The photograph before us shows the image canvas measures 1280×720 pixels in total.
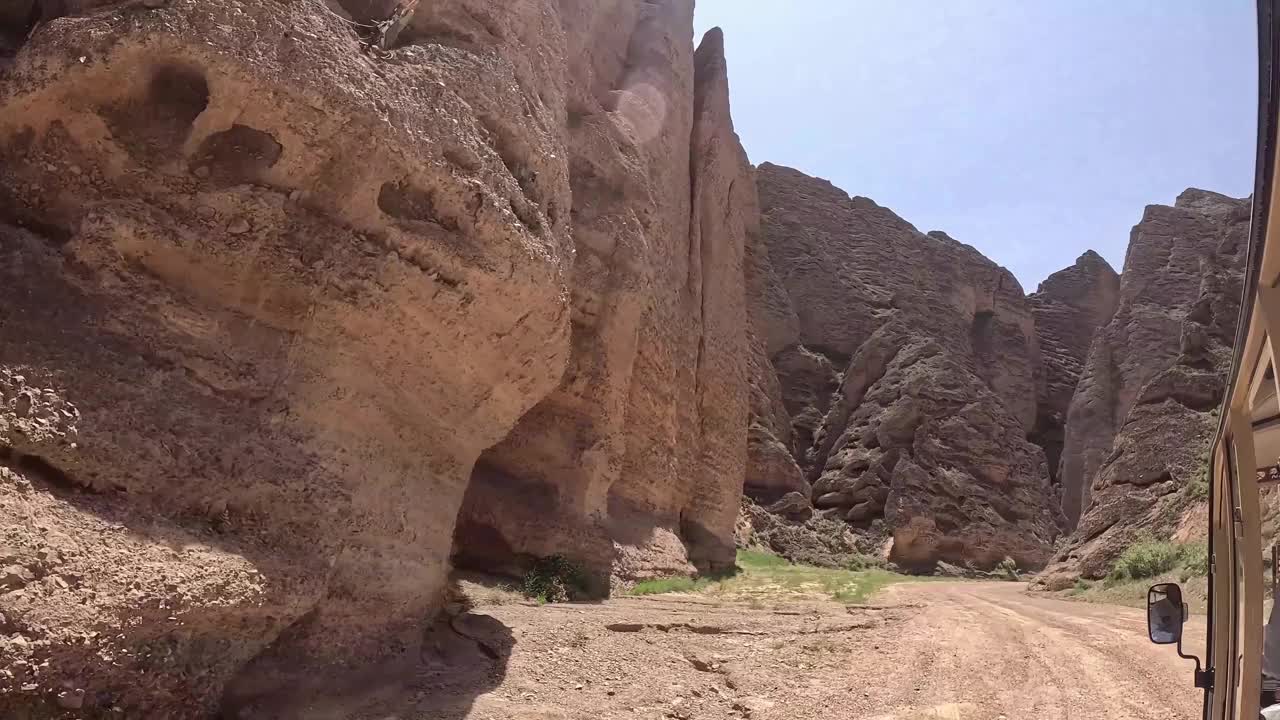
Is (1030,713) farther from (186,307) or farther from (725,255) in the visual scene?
(725,255)

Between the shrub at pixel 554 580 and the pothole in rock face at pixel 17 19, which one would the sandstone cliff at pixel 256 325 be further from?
the shrub at pixel 554 580

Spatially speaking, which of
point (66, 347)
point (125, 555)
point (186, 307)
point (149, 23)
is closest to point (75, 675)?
point (125, 555)

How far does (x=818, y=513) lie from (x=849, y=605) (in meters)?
17.0

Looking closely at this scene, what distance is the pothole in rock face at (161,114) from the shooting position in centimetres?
592

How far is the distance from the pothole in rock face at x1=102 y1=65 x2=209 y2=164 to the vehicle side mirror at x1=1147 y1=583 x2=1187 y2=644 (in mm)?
6434

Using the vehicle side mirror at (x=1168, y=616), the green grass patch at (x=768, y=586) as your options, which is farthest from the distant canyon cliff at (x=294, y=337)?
the vehicle side mirror at (x=1168, y=616)

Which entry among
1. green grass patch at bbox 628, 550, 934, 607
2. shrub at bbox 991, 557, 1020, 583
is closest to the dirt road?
green grass patch at bbox 628, 550, 934, 607

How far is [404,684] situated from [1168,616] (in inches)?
213

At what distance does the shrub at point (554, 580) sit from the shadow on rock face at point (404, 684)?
2.38m

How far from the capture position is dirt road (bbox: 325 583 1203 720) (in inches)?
266

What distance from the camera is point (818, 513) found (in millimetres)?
29859

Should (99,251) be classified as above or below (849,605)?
above

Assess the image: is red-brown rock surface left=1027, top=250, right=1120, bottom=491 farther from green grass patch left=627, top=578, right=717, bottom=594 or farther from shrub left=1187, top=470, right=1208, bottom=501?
green grass patch left=627, top=578, right=717, bottom=594

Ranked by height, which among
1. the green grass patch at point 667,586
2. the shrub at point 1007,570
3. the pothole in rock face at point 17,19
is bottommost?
the green grass patch at point 667,586
